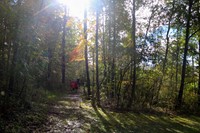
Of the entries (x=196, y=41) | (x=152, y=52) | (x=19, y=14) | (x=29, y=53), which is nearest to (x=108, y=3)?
(x=152, y=52)

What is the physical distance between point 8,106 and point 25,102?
57.4 inches

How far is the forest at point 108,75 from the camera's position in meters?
7.02

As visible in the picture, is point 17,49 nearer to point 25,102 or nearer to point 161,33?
point 25,102

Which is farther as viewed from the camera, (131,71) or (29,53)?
(131,71)

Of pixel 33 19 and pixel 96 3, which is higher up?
pixel 96 3

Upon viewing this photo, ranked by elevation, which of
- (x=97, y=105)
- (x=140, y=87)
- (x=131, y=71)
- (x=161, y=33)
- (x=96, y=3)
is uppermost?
(x=96, y=3)

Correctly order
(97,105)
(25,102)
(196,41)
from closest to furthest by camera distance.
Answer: (25,102) → (97,105) → (196,41)

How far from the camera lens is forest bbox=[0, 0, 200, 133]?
7.02 m

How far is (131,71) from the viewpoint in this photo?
43.9ft

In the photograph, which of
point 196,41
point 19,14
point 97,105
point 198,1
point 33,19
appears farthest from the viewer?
point 196,41

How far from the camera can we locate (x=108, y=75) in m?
14.4

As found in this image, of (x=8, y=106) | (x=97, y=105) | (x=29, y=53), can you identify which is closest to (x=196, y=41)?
(x=97, y=105)

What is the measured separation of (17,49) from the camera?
7457 mm

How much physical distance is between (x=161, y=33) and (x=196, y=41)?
7.01m
